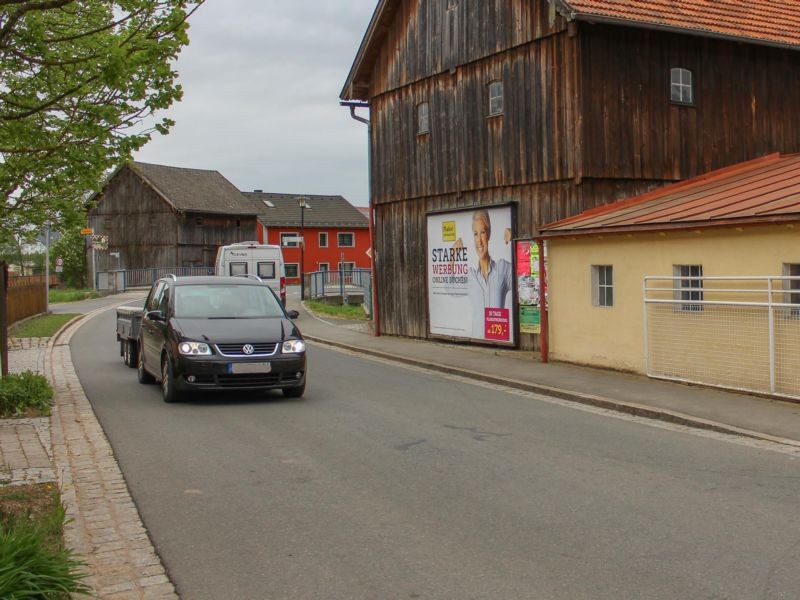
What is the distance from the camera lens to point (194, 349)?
12.6 meters

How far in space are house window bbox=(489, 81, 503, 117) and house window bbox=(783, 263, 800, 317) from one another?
9.04 m

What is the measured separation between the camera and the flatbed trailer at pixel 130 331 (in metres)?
17.7

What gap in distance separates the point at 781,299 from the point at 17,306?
1001 inches

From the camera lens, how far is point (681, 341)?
1416 centimetres

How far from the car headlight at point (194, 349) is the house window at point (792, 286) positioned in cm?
749

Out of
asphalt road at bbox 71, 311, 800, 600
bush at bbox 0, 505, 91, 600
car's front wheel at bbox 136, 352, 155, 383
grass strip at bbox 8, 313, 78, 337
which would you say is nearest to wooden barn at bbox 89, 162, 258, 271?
grass strip at bbox 8, 313, 78, 337

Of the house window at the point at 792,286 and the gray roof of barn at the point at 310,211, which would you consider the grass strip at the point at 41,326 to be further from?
the gray roof of barn at the point at 310,211

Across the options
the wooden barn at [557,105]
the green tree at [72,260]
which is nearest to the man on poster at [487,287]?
the wooden barn at [557,105]

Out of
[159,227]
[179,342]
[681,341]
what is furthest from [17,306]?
[159,227]

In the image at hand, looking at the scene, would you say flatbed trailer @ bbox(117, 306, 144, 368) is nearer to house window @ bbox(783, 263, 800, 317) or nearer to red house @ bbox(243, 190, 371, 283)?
house window @ bbox(783, 263, 800, 317)

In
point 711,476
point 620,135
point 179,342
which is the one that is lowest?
point 711,476

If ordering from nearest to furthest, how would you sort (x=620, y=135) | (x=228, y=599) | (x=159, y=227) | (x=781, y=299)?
(x=228, y=599), (x=781, y=299), (x=620, y=135), (x=159, y=227)

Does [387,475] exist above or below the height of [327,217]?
below

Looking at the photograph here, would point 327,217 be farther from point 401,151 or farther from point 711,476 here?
point 711,476
